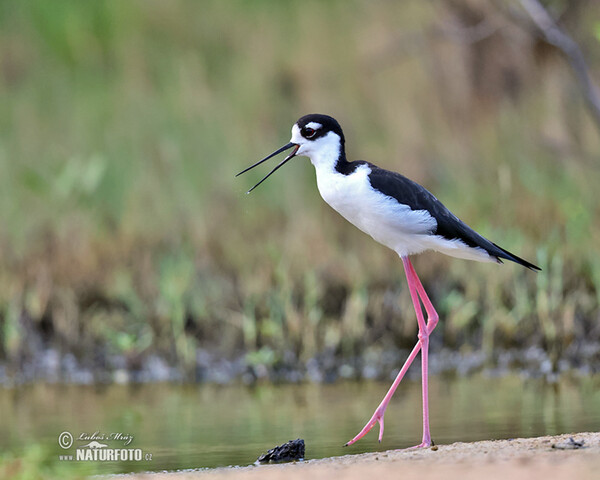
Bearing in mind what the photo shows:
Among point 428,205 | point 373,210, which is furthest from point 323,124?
point 428,205

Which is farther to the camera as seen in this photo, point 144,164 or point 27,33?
point 27,33

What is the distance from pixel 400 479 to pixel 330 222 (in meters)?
4.85

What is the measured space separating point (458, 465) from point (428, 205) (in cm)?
156

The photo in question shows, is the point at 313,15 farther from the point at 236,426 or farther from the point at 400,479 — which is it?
the point at 400,479

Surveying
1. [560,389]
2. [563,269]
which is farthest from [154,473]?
[563,269]

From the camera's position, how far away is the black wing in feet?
16.3

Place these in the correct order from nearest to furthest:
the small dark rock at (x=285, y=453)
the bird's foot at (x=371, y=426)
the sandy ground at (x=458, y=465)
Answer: the sandy ground at (x=458, y=465) < the small dark rock at (x=285, y=453) < the bird's foot at (x=371, y=426)

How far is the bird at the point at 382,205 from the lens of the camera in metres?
4.97

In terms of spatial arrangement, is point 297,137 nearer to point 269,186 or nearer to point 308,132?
point 308,132

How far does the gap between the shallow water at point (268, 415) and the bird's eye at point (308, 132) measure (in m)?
1.38

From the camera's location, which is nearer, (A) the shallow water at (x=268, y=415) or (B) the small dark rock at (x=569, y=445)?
(B) the small dark rock at (x=569, y=445)

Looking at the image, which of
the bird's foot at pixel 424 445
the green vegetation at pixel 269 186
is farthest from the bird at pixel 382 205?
the green vegetation at pixel 269 186

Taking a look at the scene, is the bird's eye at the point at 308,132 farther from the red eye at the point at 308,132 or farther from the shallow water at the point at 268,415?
the shallow water at the point at 268,415

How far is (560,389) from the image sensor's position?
241 inches
